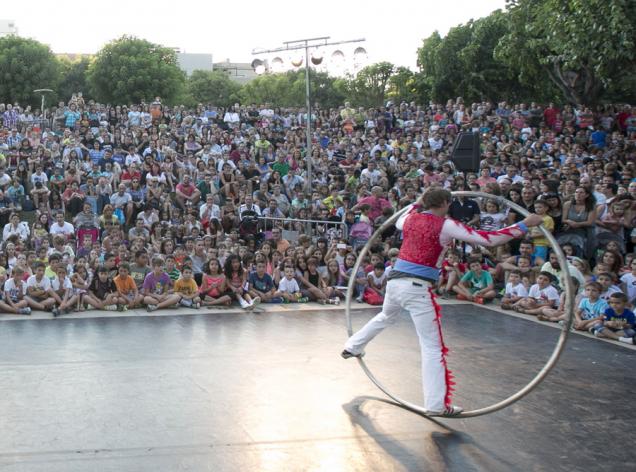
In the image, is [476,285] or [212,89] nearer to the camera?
[476,285]

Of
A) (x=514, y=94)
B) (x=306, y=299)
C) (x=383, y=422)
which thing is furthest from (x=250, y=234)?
(x=514, y=94)

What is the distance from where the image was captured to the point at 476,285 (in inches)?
475

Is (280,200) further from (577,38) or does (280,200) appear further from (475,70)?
(475,70)

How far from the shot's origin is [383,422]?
224 inches

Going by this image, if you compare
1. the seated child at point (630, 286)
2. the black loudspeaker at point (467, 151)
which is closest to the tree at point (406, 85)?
the black loudspeaker at point (467, 151)

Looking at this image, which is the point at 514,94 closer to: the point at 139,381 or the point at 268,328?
the point at 268,328

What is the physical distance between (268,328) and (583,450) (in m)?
5.15

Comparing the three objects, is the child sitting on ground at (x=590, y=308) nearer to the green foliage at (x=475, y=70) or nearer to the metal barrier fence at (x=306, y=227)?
the metal barrier fence at (x=306, y=227)

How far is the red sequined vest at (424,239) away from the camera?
5754 mm

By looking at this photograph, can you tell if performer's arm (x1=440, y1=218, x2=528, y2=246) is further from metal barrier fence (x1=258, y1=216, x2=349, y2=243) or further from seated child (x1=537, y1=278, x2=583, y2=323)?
metal barrier fence (x1=258, y1=216, x2=349, y2=243)

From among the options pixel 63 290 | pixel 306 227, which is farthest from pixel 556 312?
pixel 63 290

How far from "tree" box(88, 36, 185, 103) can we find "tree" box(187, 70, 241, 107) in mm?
24500

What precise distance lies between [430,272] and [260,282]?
634 centimetres

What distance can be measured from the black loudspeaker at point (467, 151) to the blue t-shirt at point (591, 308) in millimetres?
3973
